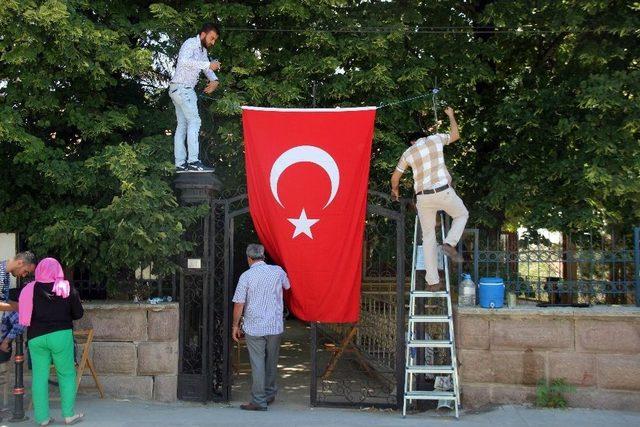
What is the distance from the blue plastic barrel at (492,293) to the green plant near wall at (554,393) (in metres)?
1.07

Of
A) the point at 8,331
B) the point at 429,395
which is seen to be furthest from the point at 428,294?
the point at 8,331

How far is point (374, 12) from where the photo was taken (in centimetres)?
1043

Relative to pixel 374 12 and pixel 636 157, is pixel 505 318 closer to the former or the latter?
pixel 636 157

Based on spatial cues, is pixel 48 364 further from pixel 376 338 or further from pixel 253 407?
pixel 376 338

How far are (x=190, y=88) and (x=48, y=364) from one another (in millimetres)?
3830

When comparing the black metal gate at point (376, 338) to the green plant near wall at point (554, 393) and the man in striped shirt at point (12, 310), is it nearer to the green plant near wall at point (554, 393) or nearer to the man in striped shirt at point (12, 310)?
the green plant near wall at point (554, 393)

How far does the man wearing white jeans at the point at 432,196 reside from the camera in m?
7.68

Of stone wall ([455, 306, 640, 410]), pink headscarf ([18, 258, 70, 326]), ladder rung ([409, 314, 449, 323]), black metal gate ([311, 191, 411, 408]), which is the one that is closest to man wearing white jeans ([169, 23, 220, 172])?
pink headscarf ([18, 258, 70, 326])

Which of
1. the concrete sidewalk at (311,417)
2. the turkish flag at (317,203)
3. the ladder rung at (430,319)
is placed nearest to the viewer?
the concrete sidewalk at (311,417)

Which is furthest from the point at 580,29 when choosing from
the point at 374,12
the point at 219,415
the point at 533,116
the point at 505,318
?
the point at 219,415

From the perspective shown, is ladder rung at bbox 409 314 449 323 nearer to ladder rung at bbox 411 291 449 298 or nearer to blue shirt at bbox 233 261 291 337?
ladder rung at bbox 411 291 449 298

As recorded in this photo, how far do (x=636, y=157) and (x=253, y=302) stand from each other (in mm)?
5576

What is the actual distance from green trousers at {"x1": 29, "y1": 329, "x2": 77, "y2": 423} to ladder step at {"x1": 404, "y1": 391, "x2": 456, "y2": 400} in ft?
11.9

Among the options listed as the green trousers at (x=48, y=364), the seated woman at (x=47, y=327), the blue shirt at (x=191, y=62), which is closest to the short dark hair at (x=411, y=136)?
the blue shirt at (x=191, y=62)
